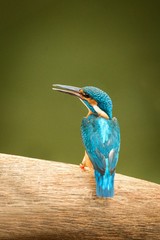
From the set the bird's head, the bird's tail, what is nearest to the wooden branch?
the bird's tail

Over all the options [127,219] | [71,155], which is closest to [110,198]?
[127,219]

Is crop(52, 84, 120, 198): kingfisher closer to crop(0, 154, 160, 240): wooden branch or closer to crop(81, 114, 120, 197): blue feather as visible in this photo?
crop(81, 114, 120, 197): blue feather

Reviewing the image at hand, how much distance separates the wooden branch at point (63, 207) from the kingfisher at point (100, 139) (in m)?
0.11

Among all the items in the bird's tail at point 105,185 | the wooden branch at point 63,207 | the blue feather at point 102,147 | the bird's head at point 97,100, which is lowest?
the wooden branch at point 63,207

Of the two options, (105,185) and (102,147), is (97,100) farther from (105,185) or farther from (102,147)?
(105,185)

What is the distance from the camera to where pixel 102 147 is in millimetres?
2041

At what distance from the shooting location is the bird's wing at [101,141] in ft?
6.58

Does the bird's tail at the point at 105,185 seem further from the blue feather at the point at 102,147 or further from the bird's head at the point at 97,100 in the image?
the bird's head at the point at 97,100

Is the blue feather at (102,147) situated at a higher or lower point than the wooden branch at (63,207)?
higher

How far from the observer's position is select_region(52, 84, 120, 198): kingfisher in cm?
197

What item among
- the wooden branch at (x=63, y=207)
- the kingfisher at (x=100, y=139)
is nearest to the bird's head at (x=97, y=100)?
the kingfisher at (x=100, y=139)

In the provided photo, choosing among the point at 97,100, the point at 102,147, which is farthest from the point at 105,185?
the point at 97,100

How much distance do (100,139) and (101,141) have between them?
10 millimetres

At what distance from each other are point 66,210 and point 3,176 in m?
0.28
